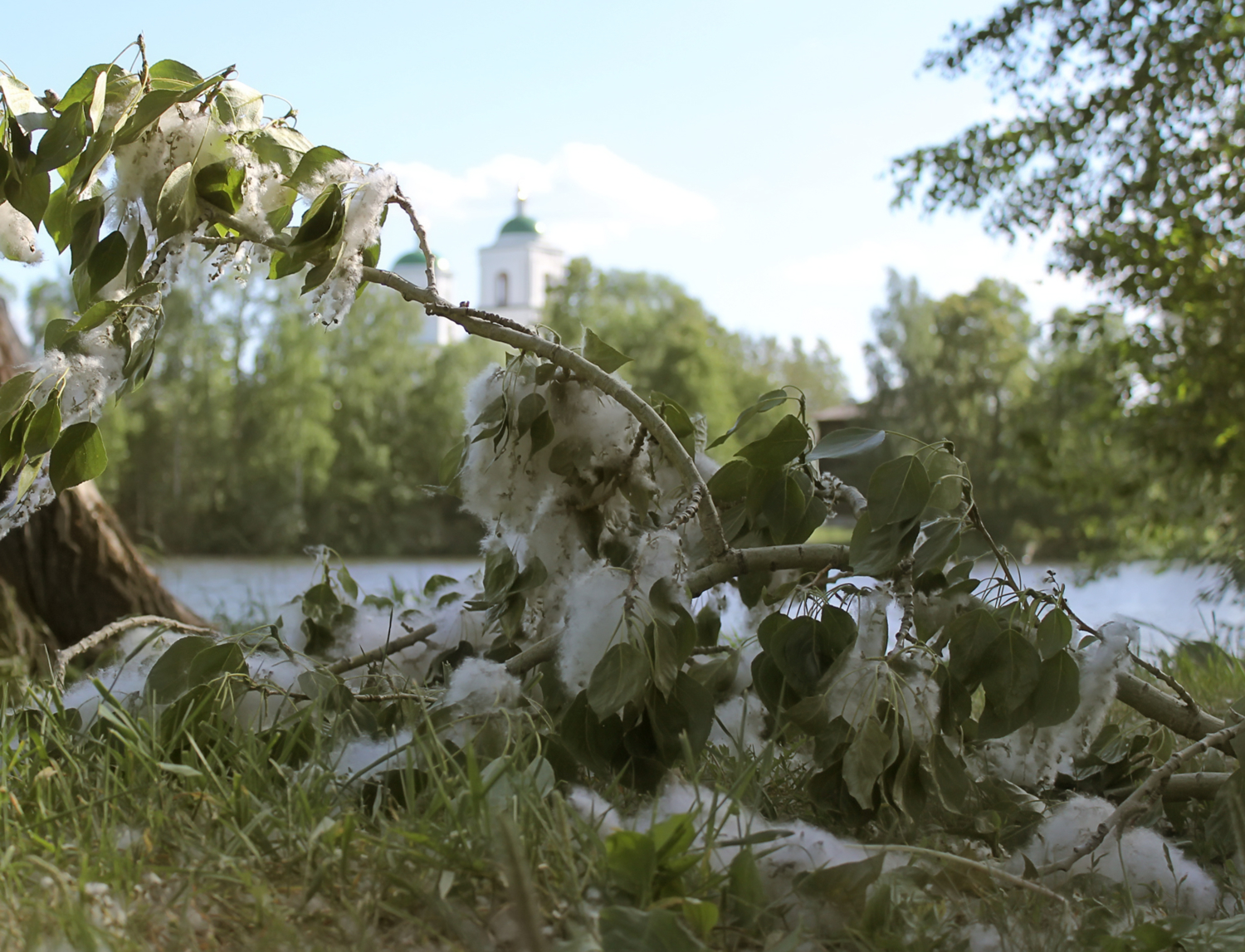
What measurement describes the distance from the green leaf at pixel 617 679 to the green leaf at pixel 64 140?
735mm

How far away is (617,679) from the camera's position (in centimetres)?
98

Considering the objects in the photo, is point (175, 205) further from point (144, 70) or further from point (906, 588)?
point (906, 588)

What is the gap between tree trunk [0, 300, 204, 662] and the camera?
8.63 ft

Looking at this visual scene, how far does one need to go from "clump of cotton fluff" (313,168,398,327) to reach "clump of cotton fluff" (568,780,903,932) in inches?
22.3

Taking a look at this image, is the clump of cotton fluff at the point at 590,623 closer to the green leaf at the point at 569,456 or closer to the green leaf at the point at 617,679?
the green leaf at the point at 617,679

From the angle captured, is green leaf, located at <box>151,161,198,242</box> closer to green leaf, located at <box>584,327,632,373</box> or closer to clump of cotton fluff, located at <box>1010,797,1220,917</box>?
green leaf, located at <box>584,327,632,373</box>

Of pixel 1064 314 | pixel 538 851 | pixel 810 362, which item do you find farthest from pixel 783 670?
pixel 810 362

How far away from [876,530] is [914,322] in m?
31.5

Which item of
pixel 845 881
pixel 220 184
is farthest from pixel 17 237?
pixel 845 881

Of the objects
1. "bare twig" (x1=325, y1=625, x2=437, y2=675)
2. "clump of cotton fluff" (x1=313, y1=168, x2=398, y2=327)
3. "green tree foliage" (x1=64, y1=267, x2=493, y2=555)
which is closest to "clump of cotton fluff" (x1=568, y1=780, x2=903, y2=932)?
"bare twig" (x1=325, y1=625, x2=437, y2=675)

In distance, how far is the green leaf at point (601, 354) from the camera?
1326mm

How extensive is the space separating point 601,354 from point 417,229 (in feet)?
0.96

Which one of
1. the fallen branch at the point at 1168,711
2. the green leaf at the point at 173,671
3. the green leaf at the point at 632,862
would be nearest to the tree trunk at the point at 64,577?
the green leaf at the point at 173,671

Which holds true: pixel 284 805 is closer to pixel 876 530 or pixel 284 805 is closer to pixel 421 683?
pixel 421 683
